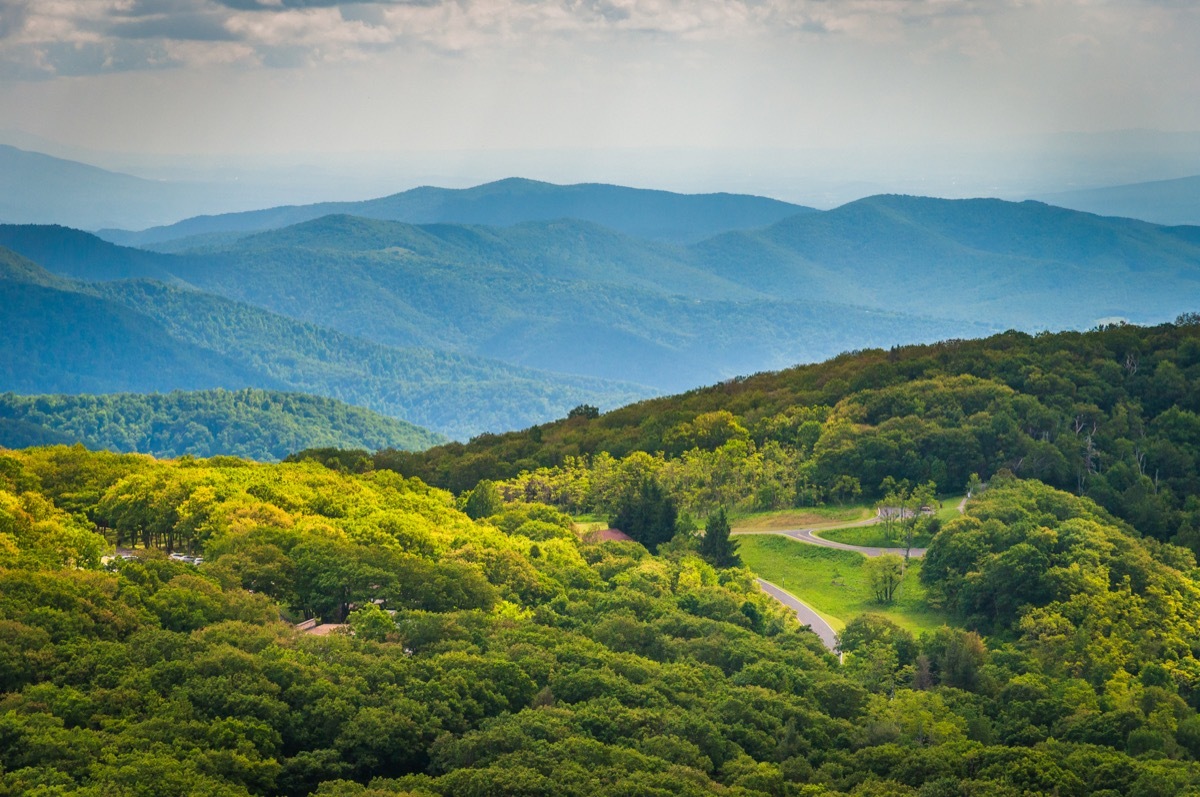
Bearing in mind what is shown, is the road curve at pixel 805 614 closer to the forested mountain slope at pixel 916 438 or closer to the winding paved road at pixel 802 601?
the winding paved road at pixel 802 601

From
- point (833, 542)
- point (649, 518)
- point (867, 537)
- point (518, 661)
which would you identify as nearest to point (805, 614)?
point (833, 542)

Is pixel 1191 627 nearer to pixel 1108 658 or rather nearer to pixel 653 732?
pixel 1108 658

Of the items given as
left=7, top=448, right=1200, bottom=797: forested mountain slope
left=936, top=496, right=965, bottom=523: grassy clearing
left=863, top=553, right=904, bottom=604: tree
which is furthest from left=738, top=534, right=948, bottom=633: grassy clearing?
left=936, top=496, right=965, bottom=523: grassy clearing

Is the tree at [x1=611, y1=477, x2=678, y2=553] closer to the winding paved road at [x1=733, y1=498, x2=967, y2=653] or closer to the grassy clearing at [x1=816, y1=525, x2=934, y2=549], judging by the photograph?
the winding paved road at [x1=733, y1=498, x2=967, y2=653]

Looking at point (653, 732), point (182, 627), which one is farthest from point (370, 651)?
point (653, 732)

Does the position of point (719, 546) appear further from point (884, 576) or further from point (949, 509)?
point (949, 509)

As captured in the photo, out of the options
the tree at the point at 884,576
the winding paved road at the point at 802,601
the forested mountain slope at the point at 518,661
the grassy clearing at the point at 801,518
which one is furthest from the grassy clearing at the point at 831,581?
the grassy clearing at the point at 801,518
